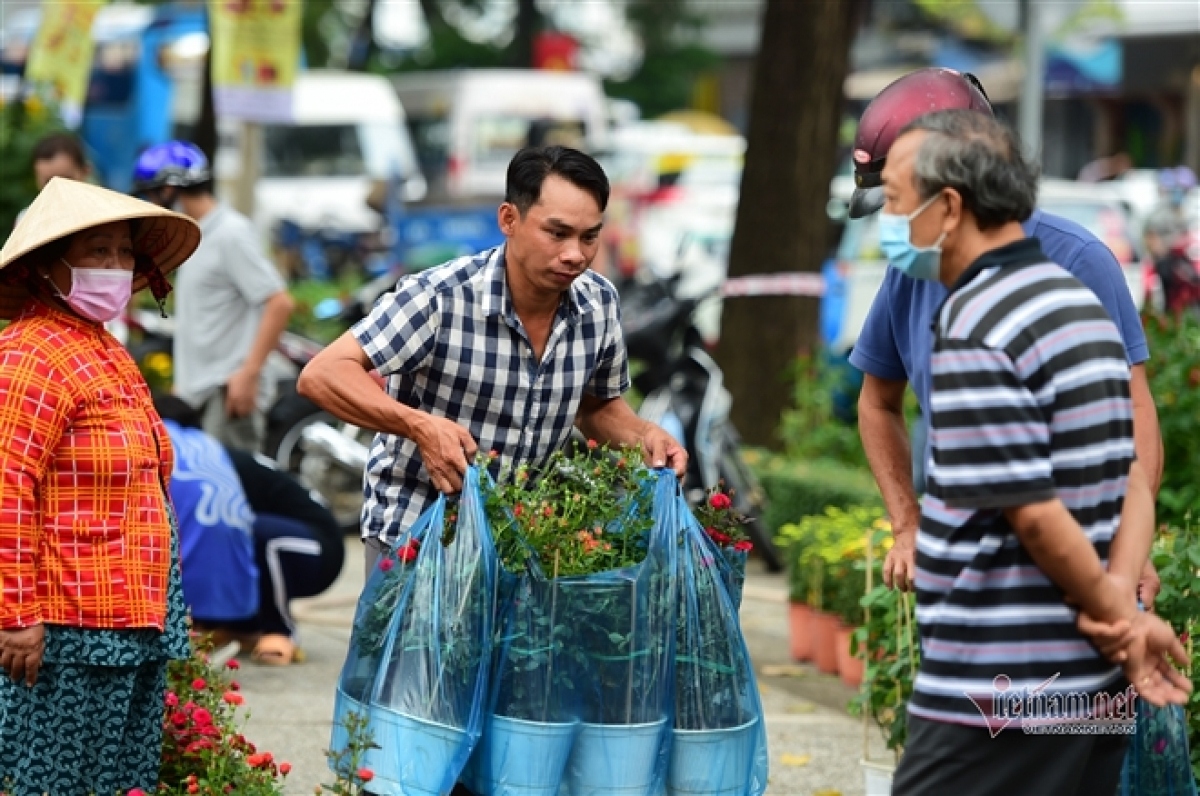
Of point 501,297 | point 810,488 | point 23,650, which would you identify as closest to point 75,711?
point 23,650

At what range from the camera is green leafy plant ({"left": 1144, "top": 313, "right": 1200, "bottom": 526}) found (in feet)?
22.4

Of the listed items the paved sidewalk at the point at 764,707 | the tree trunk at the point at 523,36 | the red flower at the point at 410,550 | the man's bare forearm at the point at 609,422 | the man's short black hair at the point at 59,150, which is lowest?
the paved sidewalk at the point at 764,707

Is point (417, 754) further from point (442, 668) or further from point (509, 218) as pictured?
point (509, 218)

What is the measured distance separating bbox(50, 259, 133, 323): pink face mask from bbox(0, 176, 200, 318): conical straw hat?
98mm

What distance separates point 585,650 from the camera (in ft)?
12.7

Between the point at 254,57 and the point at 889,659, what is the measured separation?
7.76 meters

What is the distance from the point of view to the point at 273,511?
290 inches

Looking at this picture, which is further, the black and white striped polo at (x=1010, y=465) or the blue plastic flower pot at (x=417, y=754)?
the blue plastic flower pot at (x=417, y=754)

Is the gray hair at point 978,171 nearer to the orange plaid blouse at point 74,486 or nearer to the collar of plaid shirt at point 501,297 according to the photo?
the collar of plaid shirt at point 501,297

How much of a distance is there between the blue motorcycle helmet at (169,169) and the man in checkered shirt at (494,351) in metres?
3.66

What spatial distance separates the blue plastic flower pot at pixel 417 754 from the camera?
3812 mm

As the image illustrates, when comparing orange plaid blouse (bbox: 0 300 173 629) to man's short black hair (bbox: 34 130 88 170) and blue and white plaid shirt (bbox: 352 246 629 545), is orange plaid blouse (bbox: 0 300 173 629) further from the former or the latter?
man's short black hair (bbox: 34 130 88 170)

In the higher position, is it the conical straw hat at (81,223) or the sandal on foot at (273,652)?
the conical straw hat at (81,223)

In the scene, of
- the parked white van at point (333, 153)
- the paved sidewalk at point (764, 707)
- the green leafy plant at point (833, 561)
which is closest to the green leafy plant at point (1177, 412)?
the green leafy plant at point (833, 561)
